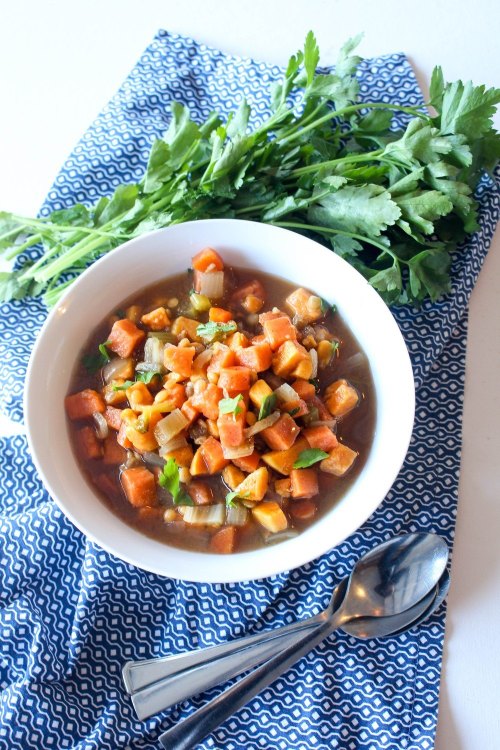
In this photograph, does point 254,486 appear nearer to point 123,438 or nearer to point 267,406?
point 267,406

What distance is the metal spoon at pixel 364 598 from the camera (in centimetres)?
344

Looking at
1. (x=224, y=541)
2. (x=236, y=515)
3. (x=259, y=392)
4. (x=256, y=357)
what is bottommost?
(x=224, y=541)

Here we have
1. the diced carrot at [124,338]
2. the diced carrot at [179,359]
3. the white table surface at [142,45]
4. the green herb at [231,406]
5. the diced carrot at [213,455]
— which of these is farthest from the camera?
the white table surface at [142,45]

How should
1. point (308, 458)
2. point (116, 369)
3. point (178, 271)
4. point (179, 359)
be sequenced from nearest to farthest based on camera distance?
point (308, 458), point (179, 359), point (116, 369), point (178, 271)

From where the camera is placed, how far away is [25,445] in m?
3.82

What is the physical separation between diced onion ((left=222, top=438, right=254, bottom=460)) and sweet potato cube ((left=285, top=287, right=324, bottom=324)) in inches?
26.4

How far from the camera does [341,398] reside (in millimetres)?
3367

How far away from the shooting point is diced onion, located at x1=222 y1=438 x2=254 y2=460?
318cm

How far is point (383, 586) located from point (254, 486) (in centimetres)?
85

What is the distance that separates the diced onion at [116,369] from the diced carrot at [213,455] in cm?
51

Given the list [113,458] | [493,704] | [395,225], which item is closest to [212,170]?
[395,225]

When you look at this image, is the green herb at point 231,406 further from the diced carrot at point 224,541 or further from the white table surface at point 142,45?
the white table surface at point 142,45

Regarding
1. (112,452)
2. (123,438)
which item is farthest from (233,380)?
(112,452)

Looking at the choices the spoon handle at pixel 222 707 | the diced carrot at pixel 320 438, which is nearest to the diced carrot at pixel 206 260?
the diced carrot at pixel 320 438
